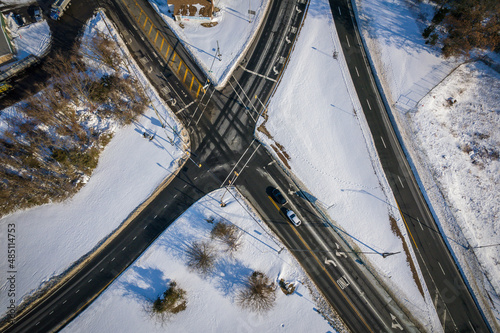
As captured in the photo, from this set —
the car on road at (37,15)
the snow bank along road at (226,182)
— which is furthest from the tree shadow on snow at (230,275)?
the car on road at (37,15)

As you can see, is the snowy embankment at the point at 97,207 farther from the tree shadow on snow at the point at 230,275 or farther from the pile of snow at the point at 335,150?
the pile of snow at the point at 335,150

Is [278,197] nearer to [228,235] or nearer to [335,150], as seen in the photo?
[228,235]

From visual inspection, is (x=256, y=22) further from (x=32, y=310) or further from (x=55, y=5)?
(x=32, y=310)

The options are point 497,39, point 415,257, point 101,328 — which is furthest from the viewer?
point 497,39

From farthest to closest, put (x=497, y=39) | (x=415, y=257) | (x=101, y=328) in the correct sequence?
1. (x=497, y=39)
2. (x=415, y=257)
3. (x=101, y=328)

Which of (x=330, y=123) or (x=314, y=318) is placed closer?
(x=314, y=318)

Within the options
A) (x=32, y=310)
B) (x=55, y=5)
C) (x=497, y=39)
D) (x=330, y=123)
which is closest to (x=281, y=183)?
(x=330, y=123)

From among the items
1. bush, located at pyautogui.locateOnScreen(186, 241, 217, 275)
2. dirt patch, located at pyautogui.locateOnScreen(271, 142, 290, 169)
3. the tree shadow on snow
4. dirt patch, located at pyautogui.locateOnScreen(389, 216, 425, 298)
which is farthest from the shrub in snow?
dirt patch, located at pyautogui.locateOnScreen(389, 216, 425, 298)
